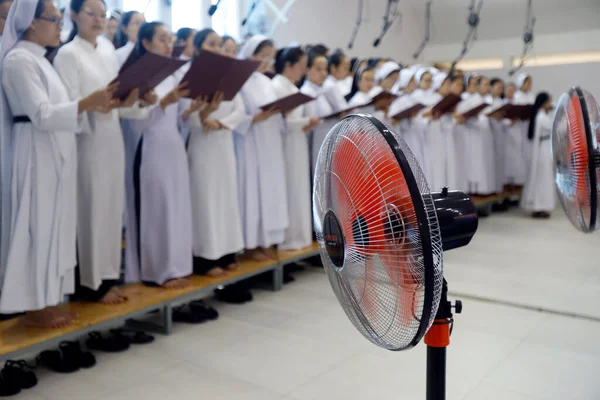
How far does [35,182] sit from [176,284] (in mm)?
997

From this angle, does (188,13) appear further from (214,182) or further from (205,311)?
(205,311)

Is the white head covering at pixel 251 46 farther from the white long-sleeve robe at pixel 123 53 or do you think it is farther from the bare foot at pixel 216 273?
the bare foot at pixel 216 273

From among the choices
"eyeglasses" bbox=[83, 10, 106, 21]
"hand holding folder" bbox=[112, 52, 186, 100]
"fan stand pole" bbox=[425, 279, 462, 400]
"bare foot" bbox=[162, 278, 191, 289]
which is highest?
"eyeglasses" bbox=[83, 10, 106, 21]

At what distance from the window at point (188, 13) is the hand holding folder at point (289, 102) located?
330cm

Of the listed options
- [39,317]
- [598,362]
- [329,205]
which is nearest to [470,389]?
[598,362]

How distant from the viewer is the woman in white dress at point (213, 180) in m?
3.36

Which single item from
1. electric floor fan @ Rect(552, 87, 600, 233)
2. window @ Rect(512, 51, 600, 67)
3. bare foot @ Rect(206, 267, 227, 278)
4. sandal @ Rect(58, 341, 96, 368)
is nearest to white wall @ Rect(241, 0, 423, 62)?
window @ Rect(512, 51, 600, 67)

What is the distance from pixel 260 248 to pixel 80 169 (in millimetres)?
1501

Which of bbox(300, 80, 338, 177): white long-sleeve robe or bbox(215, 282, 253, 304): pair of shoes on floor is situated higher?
bbox(300, 80, 338, 177): white long-sleeve robe

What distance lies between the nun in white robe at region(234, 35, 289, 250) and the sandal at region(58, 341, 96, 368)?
132cm

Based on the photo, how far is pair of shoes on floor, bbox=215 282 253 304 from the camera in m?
3.53

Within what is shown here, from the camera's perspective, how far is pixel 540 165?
6.73 metres

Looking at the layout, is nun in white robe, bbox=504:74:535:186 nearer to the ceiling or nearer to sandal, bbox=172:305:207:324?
the ceiling

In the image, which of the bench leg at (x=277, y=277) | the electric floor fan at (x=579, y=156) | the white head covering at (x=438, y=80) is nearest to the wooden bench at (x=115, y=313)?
the bench leg at (x=277, y=277)
